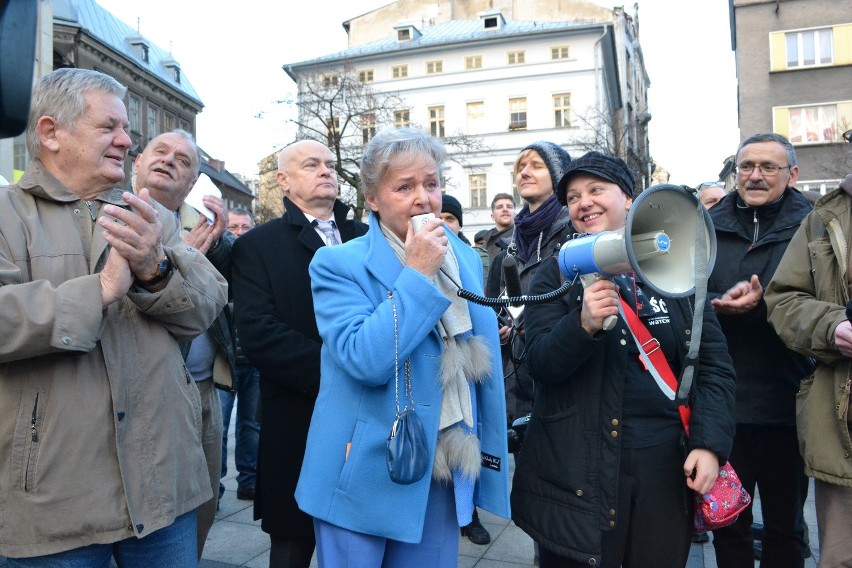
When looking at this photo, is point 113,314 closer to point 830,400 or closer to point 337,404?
point 337,404

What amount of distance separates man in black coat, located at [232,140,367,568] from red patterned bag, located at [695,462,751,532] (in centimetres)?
160

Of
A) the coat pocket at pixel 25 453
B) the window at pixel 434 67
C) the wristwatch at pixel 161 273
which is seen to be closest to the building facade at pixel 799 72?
the window at pixel 434 67

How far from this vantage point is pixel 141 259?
1.96 meters

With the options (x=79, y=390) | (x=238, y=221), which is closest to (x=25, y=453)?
(x=79, y=390)

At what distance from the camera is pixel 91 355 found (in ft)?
6.49

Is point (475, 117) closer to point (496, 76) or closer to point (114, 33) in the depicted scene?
point (496, 76)

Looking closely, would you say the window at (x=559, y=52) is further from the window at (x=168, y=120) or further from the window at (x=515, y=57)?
the window at (x=168, y=120)

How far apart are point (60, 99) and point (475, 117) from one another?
40953mm

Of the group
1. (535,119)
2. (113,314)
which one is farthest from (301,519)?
(535,119)

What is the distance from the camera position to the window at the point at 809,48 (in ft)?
85.6

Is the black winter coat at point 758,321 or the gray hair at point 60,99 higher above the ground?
the gray hair at point 60,99

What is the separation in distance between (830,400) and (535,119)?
39.2 meters

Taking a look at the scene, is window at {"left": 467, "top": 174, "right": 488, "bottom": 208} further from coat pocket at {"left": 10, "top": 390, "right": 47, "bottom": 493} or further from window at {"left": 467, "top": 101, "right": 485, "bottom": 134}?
coat pocket at {"left": 10, "top": 390, "right": 47, "bottom": 493}

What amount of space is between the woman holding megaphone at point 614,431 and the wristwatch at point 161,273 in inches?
51.0
